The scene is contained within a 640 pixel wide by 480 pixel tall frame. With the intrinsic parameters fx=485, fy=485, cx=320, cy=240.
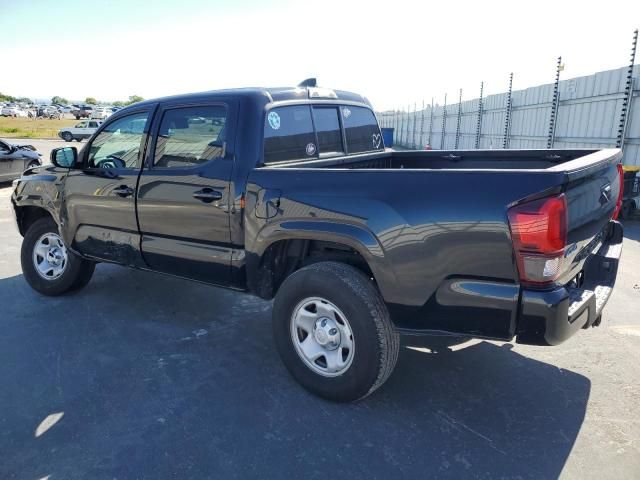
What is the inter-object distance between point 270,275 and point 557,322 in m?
1.87

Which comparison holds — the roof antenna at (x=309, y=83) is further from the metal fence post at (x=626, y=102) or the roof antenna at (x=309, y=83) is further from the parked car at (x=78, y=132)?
the parked car at (x=78, y=132)

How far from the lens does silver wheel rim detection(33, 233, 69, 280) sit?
497 centimetres

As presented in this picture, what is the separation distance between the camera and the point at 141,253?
4105mm

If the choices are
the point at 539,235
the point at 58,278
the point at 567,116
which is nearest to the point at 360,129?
the point at 539,235

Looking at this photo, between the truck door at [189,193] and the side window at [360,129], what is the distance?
1.27m

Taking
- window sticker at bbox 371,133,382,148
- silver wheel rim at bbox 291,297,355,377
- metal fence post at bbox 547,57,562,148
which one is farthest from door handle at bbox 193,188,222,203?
metal fence post at bbox 547,57,562,148

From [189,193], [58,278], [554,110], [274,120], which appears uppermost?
[554,110]

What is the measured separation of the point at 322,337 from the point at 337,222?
0.75 metres

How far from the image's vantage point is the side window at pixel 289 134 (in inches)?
137

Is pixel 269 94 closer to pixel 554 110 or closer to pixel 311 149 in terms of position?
pixel 311 149

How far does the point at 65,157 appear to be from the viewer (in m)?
4.47

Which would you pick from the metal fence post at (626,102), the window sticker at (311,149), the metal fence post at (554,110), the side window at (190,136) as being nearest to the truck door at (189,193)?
the side window at (190,136)

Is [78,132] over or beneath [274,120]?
beneath

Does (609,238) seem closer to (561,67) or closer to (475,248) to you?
(475,248)
